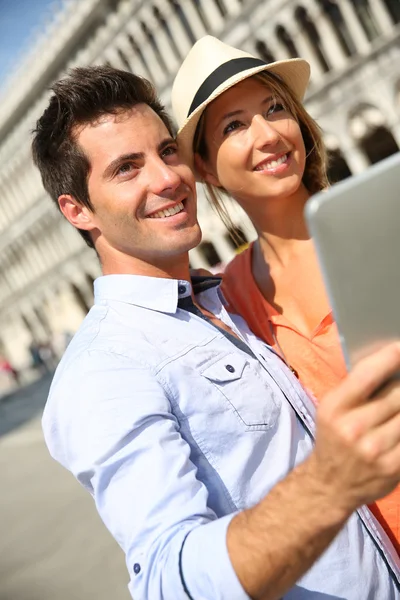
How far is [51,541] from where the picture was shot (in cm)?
588

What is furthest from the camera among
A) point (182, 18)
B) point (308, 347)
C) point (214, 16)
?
point (182, 18)

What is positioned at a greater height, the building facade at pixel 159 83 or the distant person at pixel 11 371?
the building facade at pixel 159 83

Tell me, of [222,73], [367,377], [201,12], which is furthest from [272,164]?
[201,12]

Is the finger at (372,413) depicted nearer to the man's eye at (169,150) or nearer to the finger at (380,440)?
the finger at (380,440)

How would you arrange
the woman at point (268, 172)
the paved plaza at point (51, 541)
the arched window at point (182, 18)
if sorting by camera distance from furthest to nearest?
the arched window at point (182, 18)
the paved plaza at point (51, 541)
the woman at point (268, 172)

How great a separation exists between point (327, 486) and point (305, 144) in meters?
1.79

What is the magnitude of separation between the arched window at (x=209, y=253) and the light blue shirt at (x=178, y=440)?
23276mm

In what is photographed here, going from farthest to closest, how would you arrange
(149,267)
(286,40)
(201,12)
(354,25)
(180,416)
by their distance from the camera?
(201,12) → (286,40) → (354,25) → (149,267) → (180,416)

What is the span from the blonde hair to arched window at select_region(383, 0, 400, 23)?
51.2 feet

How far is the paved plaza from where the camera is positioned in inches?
188

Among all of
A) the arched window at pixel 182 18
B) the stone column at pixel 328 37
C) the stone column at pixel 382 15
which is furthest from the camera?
the arched window at pixel 182 18

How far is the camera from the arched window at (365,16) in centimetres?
1670

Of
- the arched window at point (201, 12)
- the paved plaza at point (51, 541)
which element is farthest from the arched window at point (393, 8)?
the paved plaza at point (51, 541)

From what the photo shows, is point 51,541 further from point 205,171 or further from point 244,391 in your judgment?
point 244,391
